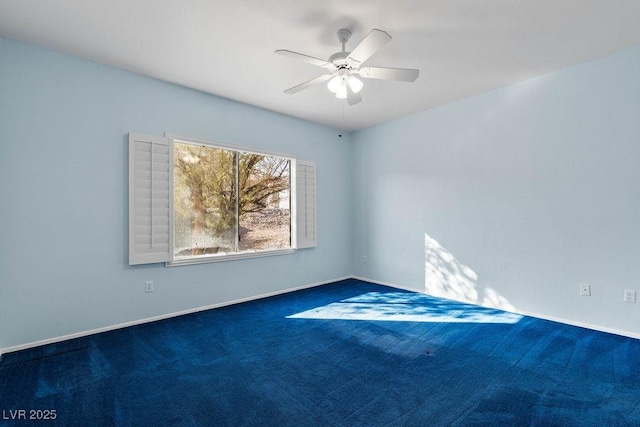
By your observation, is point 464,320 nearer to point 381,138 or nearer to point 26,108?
point 381,138

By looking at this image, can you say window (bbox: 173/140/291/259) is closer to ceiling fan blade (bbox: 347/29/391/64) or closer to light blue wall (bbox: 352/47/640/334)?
light blue wall (bbox: 352/47/640/334)

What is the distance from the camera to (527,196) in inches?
138

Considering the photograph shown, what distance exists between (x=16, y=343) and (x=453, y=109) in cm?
535

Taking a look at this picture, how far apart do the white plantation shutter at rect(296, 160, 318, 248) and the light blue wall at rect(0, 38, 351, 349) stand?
54.2 inches

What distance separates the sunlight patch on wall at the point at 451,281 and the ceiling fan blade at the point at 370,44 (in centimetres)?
297

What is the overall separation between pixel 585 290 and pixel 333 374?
2.75 meters

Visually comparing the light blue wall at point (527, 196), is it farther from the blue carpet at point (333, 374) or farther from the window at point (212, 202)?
the window at point (212, 202)

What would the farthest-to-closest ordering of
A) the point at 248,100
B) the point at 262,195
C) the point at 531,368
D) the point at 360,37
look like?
the point at 262,195 < the point at 248,100 < the point at 360,37 < the point at 531,368

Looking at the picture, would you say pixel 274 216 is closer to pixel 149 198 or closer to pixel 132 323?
pixel 149 198

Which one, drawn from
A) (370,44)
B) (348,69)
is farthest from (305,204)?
(370,44)

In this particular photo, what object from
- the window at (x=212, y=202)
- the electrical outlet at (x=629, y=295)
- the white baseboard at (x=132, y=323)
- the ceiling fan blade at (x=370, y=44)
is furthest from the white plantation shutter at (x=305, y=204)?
the electrical outlet at (x=629, y=295)

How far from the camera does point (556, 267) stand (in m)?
3.30

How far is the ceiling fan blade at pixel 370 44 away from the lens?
1983 mm

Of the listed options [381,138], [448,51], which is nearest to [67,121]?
[448,51]
